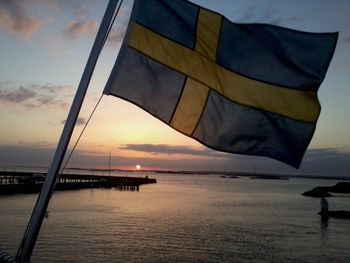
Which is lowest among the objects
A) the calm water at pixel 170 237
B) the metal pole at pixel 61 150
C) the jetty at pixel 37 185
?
the calm water at pixel 170 237

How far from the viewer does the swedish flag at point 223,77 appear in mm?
5078

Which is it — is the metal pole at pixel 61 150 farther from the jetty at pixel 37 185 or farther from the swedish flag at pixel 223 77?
the jetty at pixel 37 185

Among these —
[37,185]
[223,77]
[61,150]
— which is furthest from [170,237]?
[37,185]

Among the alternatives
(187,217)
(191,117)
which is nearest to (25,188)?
(187,217)

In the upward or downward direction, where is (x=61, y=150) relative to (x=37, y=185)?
upward

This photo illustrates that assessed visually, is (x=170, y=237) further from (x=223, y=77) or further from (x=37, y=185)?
(x=37, y=185)

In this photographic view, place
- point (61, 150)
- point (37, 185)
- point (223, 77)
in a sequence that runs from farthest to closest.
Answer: point (37, 185) → point (223, 77) → point (61, 150)

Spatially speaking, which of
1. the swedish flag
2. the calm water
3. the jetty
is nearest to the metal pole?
the swedish flag

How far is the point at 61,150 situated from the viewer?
3789 mm

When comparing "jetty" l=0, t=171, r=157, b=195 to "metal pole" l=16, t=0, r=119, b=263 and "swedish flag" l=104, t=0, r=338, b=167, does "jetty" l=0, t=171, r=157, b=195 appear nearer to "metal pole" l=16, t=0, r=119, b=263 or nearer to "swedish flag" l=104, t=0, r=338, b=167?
"swedish flag" l=104, t=0, r=338, b=167

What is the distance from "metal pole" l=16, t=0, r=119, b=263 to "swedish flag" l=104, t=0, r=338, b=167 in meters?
1.04

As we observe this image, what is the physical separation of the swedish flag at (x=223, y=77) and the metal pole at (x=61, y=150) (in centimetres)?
104

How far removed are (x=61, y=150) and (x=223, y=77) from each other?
8.14 feet

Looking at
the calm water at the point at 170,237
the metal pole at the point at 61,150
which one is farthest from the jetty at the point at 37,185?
the metal pole at the point at 61,150
